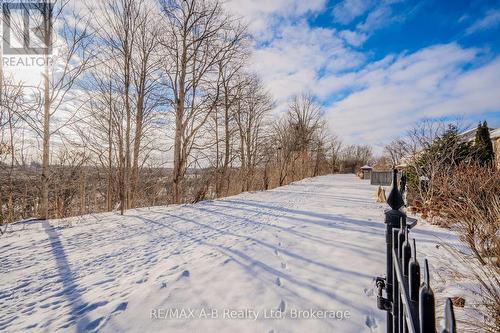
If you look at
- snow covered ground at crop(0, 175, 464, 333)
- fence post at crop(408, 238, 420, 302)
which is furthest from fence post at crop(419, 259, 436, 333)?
snow covered ground at crop(0, 175, 464, 333)

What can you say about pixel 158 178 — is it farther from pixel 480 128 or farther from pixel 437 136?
pixel 480 128

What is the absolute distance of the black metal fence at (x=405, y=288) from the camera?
2.27ft

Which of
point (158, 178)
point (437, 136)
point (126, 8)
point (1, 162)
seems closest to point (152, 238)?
point (1, 162)

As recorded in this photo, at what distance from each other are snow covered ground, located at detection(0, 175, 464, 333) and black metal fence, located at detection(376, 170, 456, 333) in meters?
0.88

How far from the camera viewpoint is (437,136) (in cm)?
956

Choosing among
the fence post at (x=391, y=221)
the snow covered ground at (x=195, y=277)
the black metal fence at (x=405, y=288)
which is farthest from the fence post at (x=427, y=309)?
the snow covered ground at (x=195, y=277)

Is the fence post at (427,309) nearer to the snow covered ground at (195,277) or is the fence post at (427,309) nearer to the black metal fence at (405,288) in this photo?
the black metal fence at (405,288)

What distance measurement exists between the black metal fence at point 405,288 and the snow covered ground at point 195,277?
0.88 metres

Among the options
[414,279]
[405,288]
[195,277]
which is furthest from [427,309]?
[195,277]

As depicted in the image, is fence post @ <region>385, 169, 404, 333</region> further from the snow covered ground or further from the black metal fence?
the snow covered ground

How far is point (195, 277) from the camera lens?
3209 mm

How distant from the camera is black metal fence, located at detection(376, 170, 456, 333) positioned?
2.27ft

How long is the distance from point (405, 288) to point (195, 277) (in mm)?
2750

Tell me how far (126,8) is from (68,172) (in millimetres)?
7757
